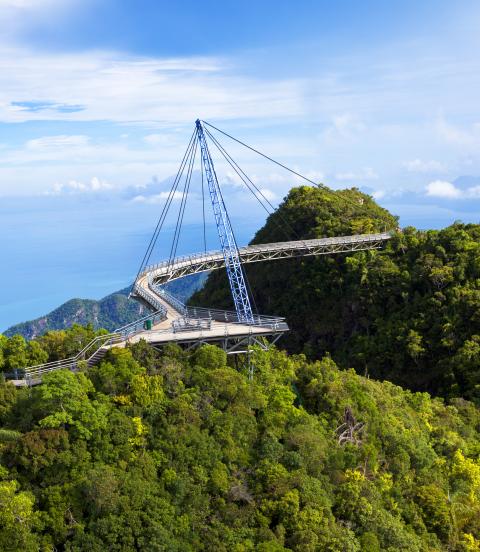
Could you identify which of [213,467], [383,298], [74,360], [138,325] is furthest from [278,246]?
[213,467]

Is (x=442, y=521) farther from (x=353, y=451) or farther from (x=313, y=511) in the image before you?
(x=313, y=511)

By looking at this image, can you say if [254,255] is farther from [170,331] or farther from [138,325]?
[170,331]

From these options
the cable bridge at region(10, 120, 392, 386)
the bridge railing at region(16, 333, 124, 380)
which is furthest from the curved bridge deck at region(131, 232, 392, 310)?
the bridge railing at region(16, 333, 124, 380)

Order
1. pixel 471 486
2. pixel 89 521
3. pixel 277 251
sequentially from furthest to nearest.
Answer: pixel 277 251 → pixel 471 486 → pixel 89 521

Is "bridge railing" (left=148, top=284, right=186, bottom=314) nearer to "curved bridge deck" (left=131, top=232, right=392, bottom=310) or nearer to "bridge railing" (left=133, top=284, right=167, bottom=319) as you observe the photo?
"curved bridge deck" (left=131, top=232, right=392, bottom=310)

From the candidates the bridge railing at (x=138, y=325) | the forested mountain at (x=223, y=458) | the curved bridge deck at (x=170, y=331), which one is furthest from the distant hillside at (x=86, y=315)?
the forested mountain at (x=223, y=458)

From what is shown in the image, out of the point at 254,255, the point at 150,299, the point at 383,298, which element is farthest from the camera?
the point at 254,255

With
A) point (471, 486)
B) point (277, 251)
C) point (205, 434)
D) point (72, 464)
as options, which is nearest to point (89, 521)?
point (72, 464)

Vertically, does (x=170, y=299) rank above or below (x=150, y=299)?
below
